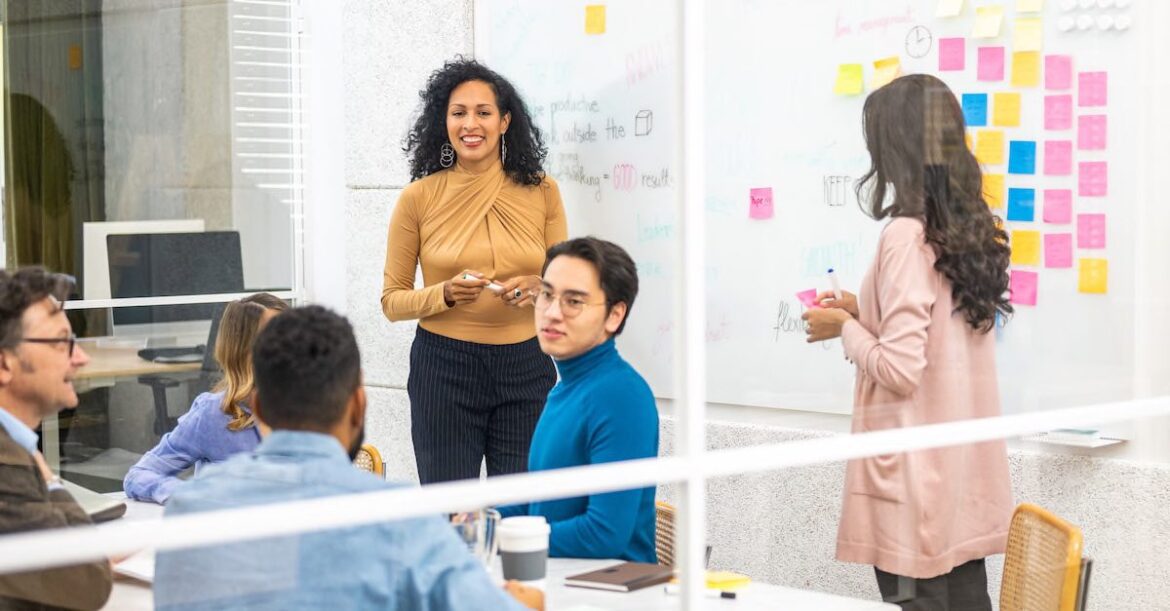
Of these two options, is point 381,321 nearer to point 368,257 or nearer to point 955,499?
point 368,257

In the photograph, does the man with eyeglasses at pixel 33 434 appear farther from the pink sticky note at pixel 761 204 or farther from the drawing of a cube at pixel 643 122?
the pink sticky note at pixel 761 204

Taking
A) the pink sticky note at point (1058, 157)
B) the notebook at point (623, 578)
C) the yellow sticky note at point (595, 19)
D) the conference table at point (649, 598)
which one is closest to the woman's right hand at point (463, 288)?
the yellow sticky note at point (595, 19)

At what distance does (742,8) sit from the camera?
9.28 feet

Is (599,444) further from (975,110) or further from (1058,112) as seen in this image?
(1058,112)

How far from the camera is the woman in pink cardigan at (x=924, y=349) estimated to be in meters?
2.58

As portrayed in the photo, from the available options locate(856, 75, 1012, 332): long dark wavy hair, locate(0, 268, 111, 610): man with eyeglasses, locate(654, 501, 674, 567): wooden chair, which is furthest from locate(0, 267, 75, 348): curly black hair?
locate(856, 75, 1012, 332): long dark wavy hair

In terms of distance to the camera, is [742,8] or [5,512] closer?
[5,512]

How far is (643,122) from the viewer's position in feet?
9.31

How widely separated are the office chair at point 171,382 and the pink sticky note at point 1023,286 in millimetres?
2471

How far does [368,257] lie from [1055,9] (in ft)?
8.70

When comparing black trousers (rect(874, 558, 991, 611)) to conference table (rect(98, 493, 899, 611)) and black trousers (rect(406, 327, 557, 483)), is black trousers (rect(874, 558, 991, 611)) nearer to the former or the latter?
conference table (rect(98, 493, 899, 611))

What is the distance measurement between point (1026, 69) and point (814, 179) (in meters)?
0.55

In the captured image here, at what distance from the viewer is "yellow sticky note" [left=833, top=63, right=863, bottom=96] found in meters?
2.88

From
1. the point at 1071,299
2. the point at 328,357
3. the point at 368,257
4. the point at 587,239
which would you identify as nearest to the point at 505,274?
the point at 587,239
